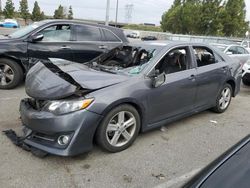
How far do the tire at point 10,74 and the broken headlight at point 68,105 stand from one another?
376 centimetres

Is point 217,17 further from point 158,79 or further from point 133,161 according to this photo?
point 133,161

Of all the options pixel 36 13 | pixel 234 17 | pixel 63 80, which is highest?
pixel 234 17

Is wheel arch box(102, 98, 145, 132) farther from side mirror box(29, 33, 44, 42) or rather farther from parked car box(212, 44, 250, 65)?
parked car box(212, 44, 250, 65)

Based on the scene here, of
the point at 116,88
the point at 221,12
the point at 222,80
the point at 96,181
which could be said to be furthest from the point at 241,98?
the point at 221,12

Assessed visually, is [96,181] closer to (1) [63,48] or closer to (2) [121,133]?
(2) [121,133]

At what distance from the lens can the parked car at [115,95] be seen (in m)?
3.42

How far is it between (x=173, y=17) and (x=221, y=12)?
13.0 metres

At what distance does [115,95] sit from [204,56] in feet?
8.36

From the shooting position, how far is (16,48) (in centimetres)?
668

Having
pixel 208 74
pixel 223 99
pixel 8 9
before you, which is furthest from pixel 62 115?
pixel 8 9

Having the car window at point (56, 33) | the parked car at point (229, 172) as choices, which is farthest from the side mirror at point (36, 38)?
the parked car at point (229, 172)

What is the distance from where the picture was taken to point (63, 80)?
359 cm

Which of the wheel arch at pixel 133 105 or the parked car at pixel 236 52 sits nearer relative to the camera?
the wheel arch at pixel 133 105

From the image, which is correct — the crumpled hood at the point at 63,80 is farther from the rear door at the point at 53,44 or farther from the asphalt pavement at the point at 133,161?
the rear door at the point at 53,44
